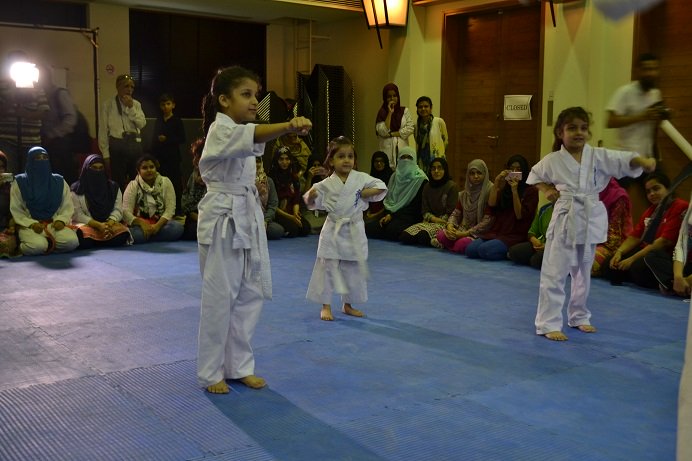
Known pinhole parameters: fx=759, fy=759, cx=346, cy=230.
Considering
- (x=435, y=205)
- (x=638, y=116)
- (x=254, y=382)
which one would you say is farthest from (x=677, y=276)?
(x=435, y=205)

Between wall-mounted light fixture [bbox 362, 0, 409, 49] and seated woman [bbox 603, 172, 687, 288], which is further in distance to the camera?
wall-mounted light fixture [bbox 362, 0, 409, 49]

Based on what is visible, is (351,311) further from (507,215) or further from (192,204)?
(192,204)

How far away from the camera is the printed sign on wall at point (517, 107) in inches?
389

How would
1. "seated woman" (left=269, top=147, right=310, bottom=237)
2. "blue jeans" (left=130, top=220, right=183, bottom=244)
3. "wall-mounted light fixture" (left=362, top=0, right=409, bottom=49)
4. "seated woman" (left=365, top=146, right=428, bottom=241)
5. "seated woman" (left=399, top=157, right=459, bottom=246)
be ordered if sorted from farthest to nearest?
1. "wall-mounted light fixture" (left=362, top=0, right=409, bottom=49)
2. "seated woman" (left=269, top=147, right=310, bottom=237)
3. "seated woman" (left=365, top=146, right=428, bottom=241)
4. "blue jeans" (left=130, top=220, right=183, bottom=244)
5. "seated woman" (left=399, top=157, right=459, bottom=246)

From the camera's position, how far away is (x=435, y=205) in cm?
902

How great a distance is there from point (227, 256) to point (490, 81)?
7718mm

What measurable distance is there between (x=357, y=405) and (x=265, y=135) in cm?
129

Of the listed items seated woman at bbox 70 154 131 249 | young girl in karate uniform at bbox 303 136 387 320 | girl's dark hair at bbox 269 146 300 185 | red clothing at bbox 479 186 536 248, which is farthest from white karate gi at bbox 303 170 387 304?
girl's dark hair at bbox 269 146 300 185

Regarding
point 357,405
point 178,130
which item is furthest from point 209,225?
point 178,130

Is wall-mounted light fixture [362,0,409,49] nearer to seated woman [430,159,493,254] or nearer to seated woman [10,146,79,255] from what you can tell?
seated woman [430,159,493,254]

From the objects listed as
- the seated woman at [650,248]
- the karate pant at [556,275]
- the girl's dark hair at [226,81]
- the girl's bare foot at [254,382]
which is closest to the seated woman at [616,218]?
the seated woman at [650,248]

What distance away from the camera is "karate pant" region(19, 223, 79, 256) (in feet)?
25.3

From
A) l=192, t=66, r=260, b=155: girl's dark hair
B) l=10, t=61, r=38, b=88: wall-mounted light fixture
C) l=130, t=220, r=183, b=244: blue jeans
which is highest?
l=10, t=61, r=38, b=88: wall-mounted light fixture

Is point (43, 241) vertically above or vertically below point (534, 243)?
below
